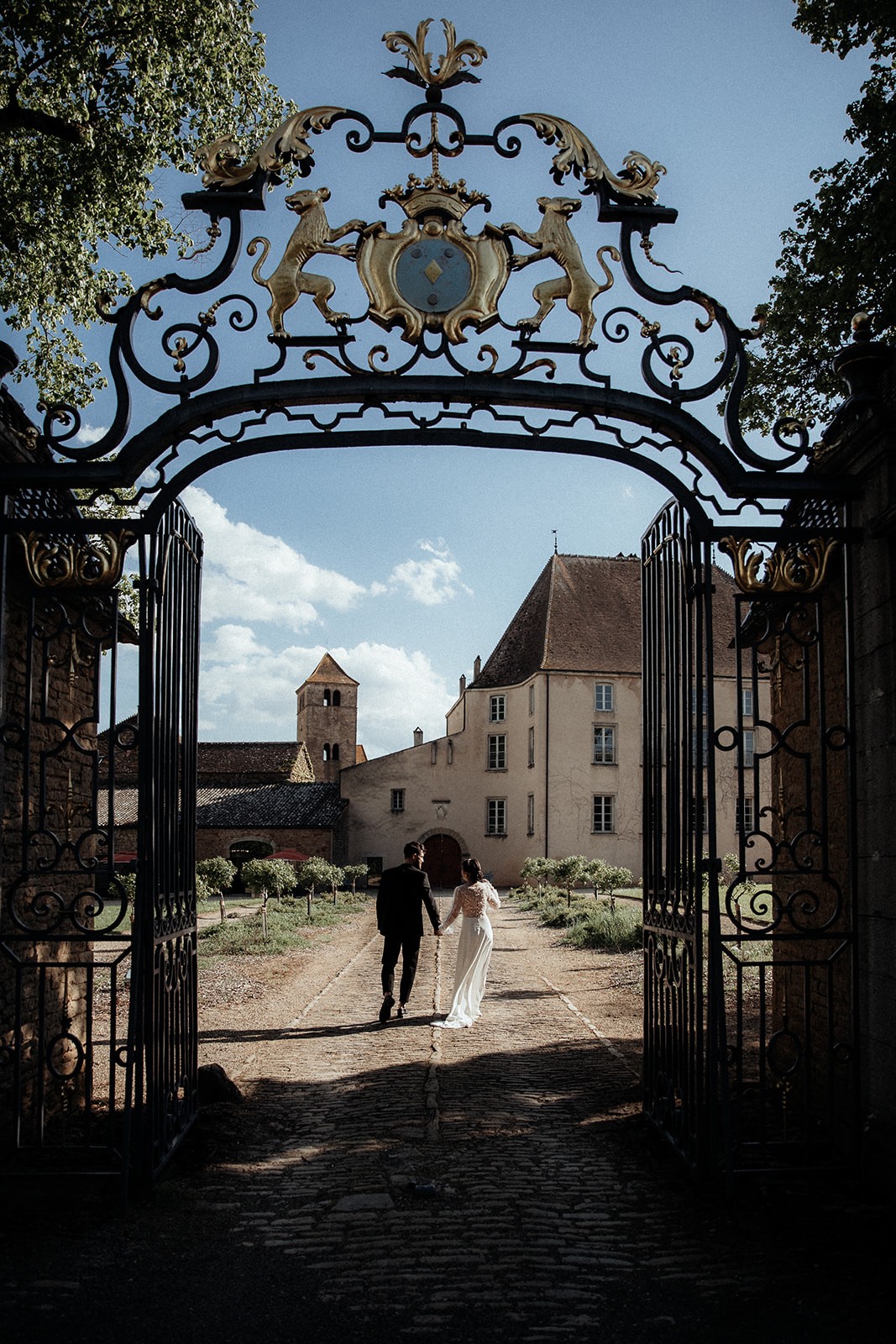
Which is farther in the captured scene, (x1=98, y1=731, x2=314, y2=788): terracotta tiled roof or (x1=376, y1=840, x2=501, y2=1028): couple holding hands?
(x1=98, y1=731, x2=314, y2=788): terracotta tiled roof

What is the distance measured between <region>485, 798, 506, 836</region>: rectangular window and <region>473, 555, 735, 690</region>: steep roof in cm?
462

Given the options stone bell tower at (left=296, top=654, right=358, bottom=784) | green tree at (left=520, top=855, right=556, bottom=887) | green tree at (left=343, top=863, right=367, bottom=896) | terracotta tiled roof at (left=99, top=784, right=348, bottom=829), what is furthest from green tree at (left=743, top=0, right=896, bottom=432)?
stone bell tower at (left=296, top=654, right=358, bottom=784)

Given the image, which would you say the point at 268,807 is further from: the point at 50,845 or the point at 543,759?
the point at 50,845

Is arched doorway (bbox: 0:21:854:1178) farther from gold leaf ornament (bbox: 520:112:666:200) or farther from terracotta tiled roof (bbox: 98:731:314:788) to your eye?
terracotta tiled roof (bbox: 98:731:314:788)

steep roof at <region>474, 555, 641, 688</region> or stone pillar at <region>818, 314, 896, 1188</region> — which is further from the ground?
steep roof at <region>474, 555, 641, 688</region>

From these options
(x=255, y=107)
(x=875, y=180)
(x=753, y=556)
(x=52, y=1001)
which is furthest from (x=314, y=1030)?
(x=255, y=107)

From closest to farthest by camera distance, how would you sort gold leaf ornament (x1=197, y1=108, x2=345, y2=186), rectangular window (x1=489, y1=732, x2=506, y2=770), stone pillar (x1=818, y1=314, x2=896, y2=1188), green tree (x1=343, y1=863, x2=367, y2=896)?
stone pillar (x1=818, y1=314, x2=896, y2=1188) → gold leaf ornament (x1=197, y1=108, x2=345, y2=186) → green tree (x1=343, y1=863, x2=367, y2=896) → rectangular window (x1=489, y1=732, x2=506, y2=770)

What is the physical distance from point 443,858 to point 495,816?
2650 millimetres

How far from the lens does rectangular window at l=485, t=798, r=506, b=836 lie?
43344 millimetres

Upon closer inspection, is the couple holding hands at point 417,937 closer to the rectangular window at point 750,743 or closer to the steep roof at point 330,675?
the rectangular window at point 750,743

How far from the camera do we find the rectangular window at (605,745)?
40.4 meters

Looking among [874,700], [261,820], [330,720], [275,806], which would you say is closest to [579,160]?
[874,700]

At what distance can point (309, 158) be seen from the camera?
631 centimetres

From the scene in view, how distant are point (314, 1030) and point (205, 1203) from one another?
5.20m
